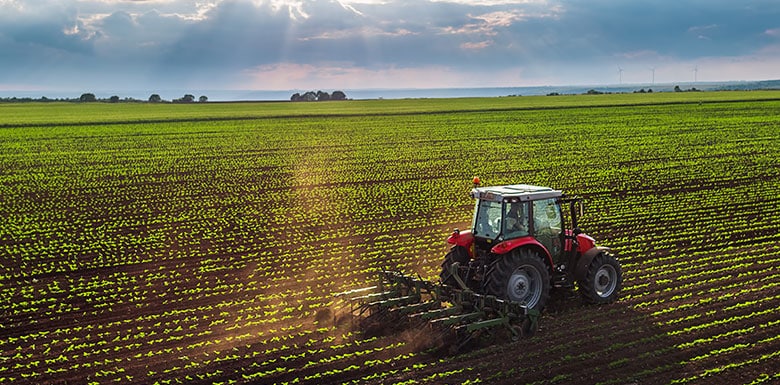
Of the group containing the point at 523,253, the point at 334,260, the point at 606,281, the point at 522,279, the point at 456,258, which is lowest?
the point at 334,260

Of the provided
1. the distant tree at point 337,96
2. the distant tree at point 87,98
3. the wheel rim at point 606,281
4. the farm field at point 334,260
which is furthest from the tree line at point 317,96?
the wheel rim at point 606,281

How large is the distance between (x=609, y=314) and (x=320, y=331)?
501cm

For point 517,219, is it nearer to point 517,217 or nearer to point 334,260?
point 517,217

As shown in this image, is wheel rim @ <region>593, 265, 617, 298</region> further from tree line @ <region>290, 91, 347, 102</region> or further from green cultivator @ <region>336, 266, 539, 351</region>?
tree line @ <region>290, 91, 347, 102</region>

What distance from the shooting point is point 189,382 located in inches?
423

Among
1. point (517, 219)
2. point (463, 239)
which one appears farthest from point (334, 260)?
point (517, 219)

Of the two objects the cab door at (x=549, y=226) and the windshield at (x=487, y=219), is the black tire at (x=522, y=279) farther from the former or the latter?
the windshield at (x=487, y=219)

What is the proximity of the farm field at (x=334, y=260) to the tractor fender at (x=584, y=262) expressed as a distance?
65cm

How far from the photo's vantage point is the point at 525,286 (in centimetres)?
1267

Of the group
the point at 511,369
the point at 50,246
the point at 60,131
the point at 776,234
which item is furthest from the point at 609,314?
the point at 60,131

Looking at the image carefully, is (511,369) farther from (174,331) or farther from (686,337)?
(174,331)

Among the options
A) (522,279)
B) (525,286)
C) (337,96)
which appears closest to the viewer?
(522,279)

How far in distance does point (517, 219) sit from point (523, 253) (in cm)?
63

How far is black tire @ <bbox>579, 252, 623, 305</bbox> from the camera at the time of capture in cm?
1337
